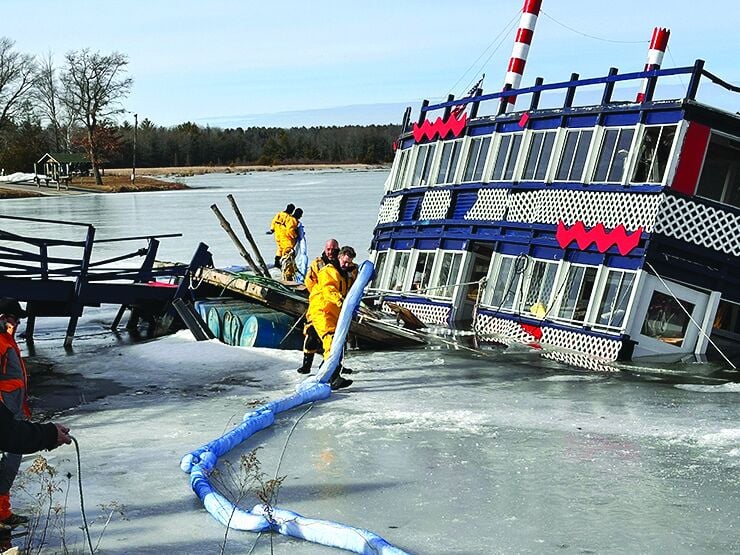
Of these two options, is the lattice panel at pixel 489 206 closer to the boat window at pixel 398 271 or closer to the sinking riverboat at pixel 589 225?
the sinking riverboat at pixel 589 225

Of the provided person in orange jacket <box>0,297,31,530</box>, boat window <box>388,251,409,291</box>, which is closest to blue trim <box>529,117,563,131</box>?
boat window <box>388,251,409,291</box>

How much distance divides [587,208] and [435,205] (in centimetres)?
460

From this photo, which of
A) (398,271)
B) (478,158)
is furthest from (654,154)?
(398,271)

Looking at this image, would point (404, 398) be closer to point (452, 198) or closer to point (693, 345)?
point (693, 345)

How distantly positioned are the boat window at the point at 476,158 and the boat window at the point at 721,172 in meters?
4.58

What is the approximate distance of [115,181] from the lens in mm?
97938

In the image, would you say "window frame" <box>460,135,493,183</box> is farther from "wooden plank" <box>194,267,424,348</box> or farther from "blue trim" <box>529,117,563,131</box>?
"wooden plank" <box>194,267,424,348</box>

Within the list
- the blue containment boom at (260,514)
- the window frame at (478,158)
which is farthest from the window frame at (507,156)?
the blue containment boom at (260,514)

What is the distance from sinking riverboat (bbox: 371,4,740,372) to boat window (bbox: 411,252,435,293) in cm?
3

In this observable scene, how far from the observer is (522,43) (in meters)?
22.7

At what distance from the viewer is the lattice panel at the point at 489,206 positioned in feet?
61.5

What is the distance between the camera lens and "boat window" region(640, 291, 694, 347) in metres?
15.8

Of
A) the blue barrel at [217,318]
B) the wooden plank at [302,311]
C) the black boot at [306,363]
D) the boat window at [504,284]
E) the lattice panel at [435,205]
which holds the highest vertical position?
the lattice panel at [435,205]

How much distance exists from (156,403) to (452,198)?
9.04 m
